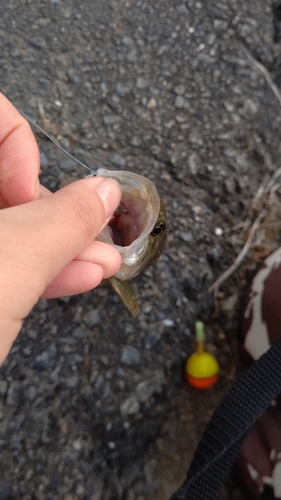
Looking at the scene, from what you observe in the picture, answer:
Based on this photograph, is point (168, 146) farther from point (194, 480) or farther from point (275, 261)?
point (194, 480)

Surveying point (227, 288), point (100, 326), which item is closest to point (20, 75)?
point (100, 326)

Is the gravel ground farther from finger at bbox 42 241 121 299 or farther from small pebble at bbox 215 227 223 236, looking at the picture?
finger at bbox 42 241 121 299

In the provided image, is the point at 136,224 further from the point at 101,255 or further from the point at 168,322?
the point at 168,322

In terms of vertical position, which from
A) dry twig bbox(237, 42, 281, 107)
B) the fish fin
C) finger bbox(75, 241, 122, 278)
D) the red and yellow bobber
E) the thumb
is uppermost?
dry twig bbox(237, 42, 281, 107)

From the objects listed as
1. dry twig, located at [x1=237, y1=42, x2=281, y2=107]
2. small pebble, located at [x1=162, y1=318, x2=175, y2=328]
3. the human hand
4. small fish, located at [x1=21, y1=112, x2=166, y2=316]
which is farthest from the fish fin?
dry twig, located at [x1=237, y1=42, x2=281, y2=107]

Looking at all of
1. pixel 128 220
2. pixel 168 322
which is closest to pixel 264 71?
pixel 128 220

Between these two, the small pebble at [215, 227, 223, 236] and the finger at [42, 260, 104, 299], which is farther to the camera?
the small pebble at [215, 227, 223, 236]
